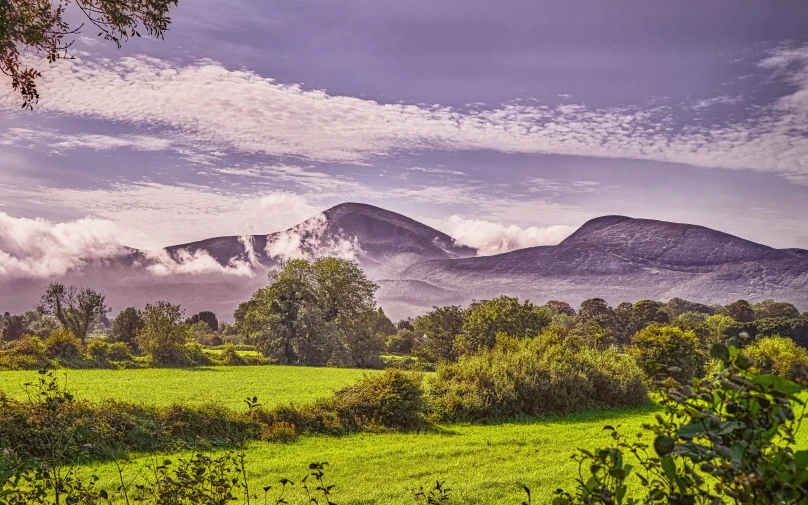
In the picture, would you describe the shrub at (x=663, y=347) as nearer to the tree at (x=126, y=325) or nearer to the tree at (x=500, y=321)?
the tree at (x=500, y=321)

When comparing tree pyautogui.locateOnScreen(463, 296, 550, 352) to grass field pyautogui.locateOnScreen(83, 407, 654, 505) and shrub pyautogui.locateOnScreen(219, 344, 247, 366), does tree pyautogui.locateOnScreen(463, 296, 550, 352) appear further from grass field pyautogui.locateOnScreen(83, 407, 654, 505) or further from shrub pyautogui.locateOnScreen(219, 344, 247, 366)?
shrub pyautogui.locateOnScreen(219, 344, 247, 366)

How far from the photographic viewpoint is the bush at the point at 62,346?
32.4 metres

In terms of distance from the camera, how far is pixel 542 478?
439 inches

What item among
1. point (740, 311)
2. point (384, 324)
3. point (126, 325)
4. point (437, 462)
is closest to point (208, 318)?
point (384, 324)

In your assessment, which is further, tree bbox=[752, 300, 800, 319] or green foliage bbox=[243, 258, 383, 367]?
tree bbox=[752, 300, 800, 319]

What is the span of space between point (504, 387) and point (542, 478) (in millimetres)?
9335

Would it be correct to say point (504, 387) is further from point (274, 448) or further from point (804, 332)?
point (804, 332)

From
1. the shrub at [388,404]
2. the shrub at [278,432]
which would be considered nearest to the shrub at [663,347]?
the shrub at [388,404]

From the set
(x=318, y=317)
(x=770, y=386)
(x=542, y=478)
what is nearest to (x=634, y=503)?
(x=770, y=386)

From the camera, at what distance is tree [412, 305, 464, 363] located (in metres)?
40.7

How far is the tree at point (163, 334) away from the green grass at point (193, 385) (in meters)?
3.13

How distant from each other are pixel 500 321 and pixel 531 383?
550 inches

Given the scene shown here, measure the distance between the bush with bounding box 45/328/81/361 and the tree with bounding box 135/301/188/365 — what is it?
4.39m

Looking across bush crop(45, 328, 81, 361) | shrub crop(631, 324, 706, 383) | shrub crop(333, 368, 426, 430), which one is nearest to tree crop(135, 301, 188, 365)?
bush crop(45, 328, 81, 361)
